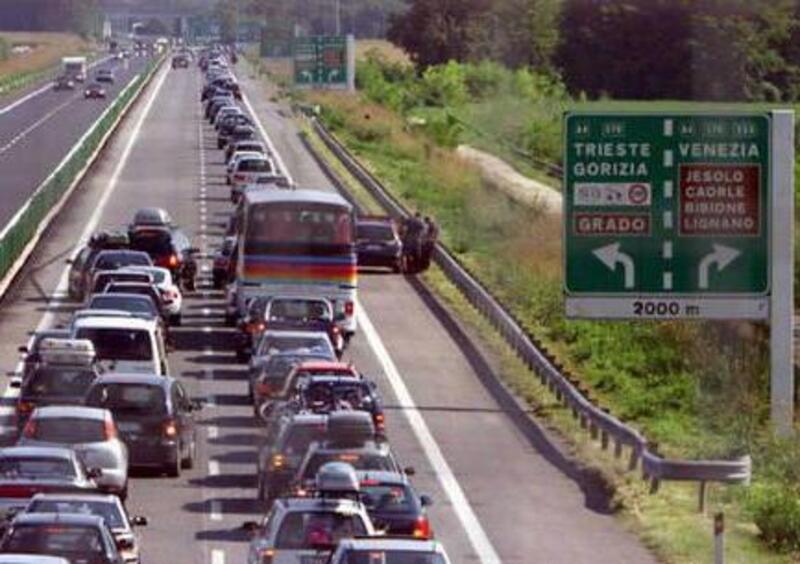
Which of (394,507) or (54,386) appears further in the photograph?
(54,386)

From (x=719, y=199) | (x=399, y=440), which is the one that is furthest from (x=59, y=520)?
(x=719, y=199)

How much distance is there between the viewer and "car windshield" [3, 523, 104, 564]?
71.3 feet

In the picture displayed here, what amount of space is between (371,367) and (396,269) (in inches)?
595

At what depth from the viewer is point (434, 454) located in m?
35.7

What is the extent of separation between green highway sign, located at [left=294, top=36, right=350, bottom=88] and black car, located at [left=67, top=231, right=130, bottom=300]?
74.3 metres

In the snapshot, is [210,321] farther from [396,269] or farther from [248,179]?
[248,179]

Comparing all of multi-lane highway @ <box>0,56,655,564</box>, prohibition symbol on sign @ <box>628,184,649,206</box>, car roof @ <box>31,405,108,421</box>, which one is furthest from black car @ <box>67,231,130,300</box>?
car roof @ <box>31,405,108,421</box>

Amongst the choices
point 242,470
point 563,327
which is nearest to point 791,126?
point 242,470

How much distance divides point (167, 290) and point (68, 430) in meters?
18.9

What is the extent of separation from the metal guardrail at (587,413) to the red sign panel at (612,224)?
2.43 meters

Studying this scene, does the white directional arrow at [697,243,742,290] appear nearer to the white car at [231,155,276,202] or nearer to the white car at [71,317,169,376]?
the white car at [71,317,169,376]

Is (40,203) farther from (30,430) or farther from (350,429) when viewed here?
(350,429)

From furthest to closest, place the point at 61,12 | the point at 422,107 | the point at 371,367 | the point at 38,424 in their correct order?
the point at 61,12, the point at 422,107, the point at 371,367, the point at 38,424

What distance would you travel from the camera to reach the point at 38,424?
30.2 metres
